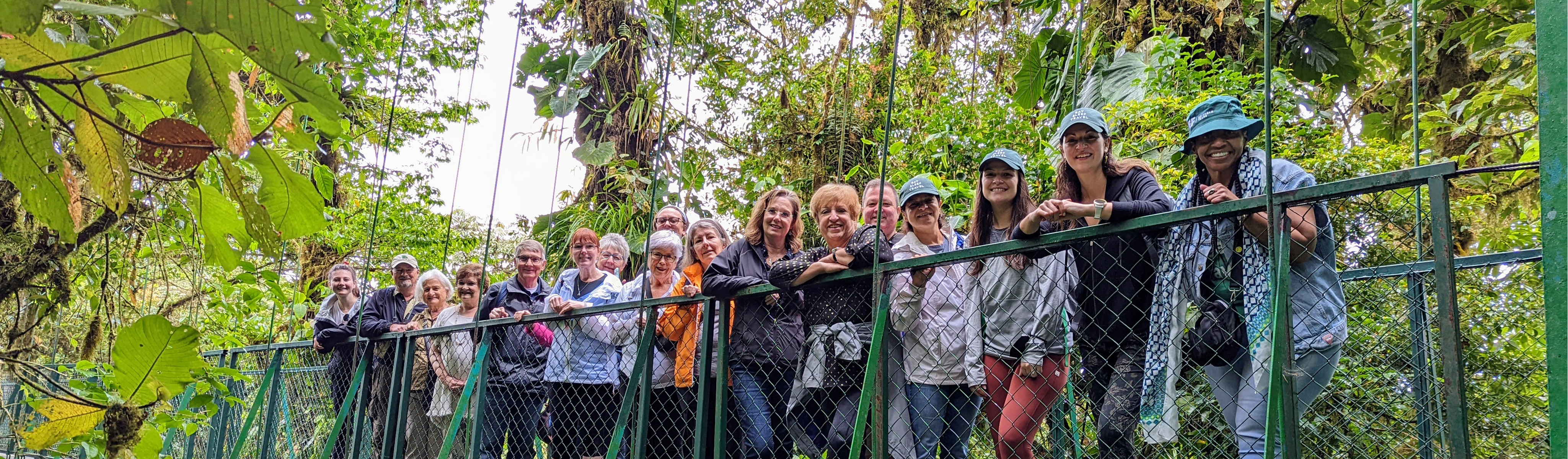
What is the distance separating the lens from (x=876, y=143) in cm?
552

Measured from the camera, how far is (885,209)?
2801 millimetres

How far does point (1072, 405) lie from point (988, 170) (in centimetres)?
61

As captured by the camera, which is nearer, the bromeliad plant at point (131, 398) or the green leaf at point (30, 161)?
the green leaf at point (30, 161)

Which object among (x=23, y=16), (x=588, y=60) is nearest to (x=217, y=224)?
(x=23, y=16)

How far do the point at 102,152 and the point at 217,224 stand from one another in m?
0.11

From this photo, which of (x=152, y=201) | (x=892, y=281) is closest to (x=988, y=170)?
(x=892, y=281)

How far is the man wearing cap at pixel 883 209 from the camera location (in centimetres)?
277

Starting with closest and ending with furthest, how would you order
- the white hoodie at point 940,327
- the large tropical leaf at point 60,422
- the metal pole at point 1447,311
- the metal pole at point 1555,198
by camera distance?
the large tropical leaf at point 60,422, the metal pole at point 1555,198, the metal pole at point 1447,311, the white hoodie at point 940,327

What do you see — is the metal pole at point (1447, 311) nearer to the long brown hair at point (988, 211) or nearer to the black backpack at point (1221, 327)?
the black backpack at point (1221, 327)

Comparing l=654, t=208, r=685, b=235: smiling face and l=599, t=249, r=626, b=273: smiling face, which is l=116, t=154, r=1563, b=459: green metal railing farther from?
l=654, t=208, r=685, b=235: smiling face

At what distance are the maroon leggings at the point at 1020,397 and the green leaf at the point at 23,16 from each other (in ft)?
6.55

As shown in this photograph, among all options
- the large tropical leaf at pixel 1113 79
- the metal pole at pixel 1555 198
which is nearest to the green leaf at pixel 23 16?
the metal pole at pixel 1555 198

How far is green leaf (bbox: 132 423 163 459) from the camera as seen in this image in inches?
40.2

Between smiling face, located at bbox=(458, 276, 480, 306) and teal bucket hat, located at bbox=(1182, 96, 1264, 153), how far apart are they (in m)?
2.83
